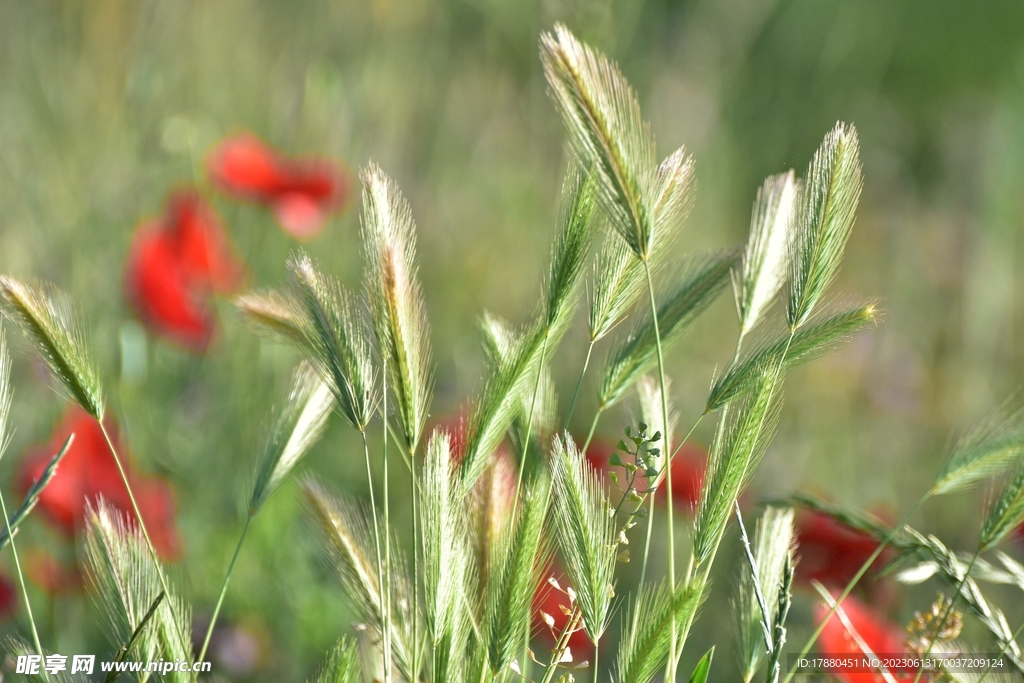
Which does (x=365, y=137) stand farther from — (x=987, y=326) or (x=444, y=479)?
(x=444, y=479)

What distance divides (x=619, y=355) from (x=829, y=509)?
176 millimetres

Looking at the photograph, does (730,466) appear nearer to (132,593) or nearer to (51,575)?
(132,593)

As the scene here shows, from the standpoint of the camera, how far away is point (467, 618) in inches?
19.3

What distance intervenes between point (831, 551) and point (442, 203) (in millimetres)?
1527

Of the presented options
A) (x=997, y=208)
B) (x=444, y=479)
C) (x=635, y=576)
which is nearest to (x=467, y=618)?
(x=444, y=479)

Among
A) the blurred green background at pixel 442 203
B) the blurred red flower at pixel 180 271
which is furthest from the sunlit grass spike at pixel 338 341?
the blurred red flower at pixel 180 271

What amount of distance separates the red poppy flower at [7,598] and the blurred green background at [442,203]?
0.05 meters

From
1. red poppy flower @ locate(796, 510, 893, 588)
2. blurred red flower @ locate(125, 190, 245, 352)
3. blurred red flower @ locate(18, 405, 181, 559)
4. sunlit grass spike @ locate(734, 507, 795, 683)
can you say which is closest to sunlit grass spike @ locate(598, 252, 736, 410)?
sunlit grass spike @ locate(734, 507, 795, 683)

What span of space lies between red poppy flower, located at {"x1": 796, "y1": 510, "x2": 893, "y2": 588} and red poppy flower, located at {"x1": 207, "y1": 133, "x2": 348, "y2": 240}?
0.74m

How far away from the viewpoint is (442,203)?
2.22 metres

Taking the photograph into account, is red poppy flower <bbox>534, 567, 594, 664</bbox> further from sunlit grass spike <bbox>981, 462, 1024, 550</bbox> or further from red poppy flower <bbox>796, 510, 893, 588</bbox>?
sunlit grass spike <bbox>981, 462, 1024, 550</bbox>

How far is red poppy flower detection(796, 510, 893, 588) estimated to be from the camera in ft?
2.77

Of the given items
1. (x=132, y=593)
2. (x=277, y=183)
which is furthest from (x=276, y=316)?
(x=277, y=183)

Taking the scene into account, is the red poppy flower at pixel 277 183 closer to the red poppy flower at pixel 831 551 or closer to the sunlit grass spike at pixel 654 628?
the red poppy flower at pixel 831 551
